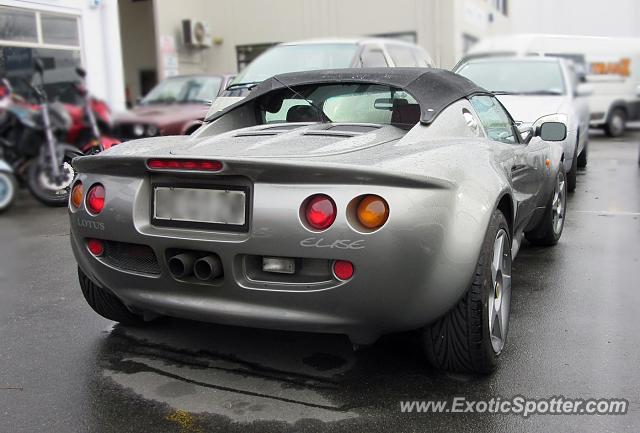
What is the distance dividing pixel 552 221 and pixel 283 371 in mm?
2894

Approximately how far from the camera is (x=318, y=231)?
8.24 feet

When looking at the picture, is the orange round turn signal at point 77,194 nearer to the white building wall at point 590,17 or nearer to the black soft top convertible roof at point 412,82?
the black soft top convertible roof at point 412,82

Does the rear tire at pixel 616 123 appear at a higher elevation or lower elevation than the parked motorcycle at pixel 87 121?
lower

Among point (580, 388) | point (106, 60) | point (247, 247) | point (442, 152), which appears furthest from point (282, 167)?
point (106, 60)

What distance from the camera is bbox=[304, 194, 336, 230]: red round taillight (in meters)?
2.52

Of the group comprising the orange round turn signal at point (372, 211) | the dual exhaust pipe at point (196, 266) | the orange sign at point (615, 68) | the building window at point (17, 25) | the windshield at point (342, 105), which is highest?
the building window at point (17, 25)

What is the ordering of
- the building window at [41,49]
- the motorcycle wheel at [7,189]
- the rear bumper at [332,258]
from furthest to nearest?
the motorcycle wheel at [7,189], the building window at [41,49], the rear bumper at [332,258]

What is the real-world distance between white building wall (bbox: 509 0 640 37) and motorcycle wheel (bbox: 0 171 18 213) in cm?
569

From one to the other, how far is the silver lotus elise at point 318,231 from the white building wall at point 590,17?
5.82 feet

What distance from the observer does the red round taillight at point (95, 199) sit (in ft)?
9.67

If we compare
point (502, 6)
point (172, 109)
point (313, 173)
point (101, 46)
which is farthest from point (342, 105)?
point (502, 6)

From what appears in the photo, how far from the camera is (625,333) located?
3.43 metres

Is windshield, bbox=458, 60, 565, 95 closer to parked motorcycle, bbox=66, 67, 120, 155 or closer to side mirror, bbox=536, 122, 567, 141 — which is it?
side mirror, bbox=536, 122, 567, 141

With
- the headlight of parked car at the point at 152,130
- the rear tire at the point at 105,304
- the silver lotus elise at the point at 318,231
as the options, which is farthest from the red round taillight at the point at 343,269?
the headlight of parked car at the point at 152,130
